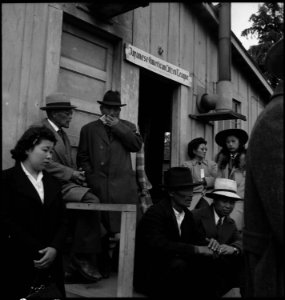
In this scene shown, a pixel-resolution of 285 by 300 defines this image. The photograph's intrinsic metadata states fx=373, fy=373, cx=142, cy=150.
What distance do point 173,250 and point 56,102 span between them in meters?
1.81

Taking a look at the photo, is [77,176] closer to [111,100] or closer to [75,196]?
[75,196]

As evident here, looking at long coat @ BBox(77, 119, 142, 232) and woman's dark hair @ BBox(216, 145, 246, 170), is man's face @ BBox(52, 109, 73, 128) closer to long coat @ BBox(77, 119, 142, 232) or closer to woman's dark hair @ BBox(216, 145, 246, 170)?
long coat @ BBox(77, 119, 142, 232)

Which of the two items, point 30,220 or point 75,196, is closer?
point 30,220

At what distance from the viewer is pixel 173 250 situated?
10.6 ft

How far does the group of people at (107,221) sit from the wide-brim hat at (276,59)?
0.08m

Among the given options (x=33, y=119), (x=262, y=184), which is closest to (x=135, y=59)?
(x=33, y=119)

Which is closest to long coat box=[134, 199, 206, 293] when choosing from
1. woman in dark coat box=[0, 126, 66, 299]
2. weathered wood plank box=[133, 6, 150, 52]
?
woman in dark coat box=[0, 126, 66, 299]

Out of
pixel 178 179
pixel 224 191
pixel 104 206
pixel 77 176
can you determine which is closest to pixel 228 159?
pixel 224 191

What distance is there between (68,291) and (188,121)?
145 inches

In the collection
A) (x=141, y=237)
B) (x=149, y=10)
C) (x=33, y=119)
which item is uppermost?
(x=149, y=10)

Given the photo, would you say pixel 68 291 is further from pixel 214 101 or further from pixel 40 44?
pixel 214 101

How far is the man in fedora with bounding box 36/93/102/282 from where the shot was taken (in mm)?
3441

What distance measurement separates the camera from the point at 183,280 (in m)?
3.14

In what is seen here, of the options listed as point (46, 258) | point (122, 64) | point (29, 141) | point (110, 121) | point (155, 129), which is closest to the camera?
point (46, 258)
